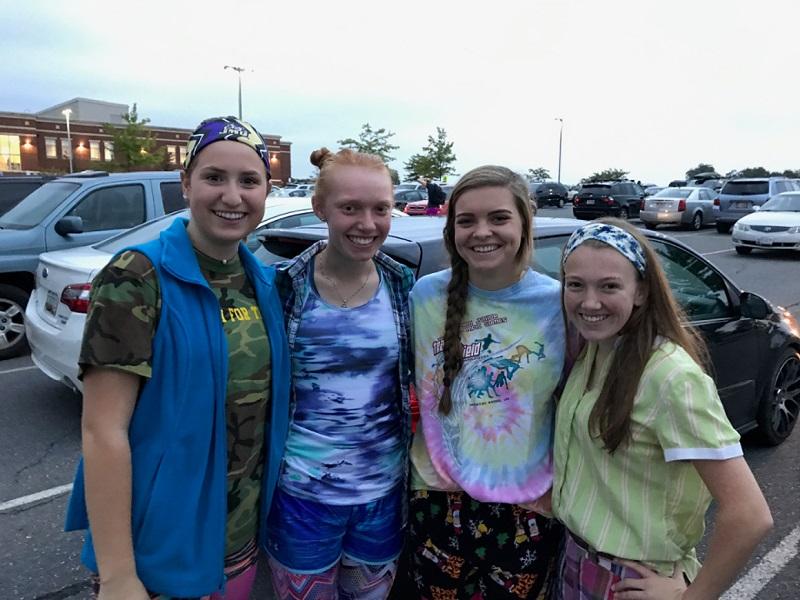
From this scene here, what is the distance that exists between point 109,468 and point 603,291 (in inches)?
49.8

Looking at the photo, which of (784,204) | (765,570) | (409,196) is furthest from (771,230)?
(765,570)

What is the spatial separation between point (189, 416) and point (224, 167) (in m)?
0.61

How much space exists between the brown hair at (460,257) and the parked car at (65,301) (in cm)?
230

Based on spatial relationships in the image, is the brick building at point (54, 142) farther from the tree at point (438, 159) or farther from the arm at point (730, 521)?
the arm at point (730, 521)

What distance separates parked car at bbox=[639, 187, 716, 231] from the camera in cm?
2128

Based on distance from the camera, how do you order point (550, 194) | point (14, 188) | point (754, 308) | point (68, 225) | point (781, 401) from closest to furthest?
point (754, 308) < point (781, 401) < point (68, 225) < point (14, 188) < point (550, 194)

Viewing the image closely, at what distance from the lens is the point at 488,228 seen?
184 cm

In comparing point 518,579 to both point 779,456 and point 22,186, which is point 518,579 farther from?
point 22,186

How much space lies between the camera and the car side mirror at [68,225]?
6613mm

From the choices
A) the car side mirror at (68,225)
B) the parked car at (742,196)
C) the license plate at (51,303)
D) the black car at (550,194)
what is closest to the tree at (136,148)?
the black car at (550,194)

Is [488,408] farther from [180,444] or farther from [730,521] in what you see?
[180,444]

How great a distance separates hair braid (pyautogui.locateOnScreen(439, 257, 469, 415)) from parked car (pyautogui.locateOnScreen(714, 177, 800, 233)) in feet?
69.1

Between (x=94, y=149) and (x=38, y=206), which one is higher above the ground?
(x=94, y=149)

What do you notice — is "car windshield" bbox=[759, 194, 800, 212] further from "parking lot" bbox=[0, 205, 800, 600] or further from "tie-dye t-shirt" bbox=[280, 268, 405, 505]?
"tie-dye t-shirt" bbox=[280, 268, 405, 505]
